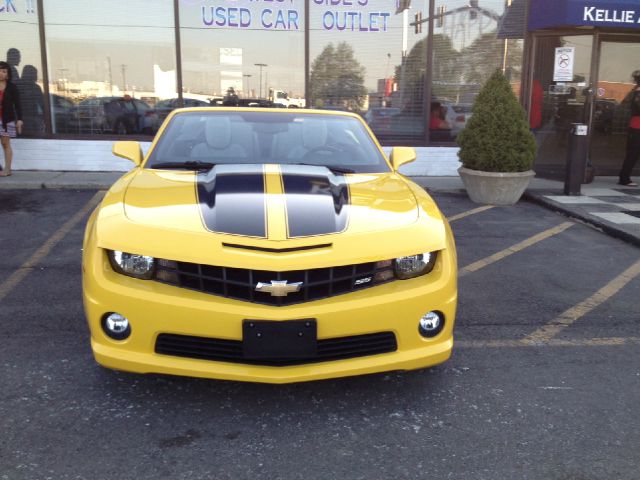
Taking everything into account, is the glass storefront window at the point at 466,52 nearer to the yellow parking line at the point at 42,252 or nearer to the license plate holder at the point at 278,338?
the yellow parking line at the point at 42,252

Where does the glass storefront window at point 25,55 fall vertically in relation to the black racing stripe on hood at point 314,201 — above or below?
above

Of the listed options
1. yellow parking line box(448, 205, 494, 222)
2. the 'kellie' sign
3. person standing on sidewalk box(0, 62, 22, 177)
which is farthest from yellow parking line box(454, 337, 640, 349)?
person standing on sidewalk box(0, 62, 22, 177)

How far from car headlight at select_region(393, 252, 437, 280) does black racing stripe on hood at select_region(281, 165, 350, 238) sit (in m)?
0.34

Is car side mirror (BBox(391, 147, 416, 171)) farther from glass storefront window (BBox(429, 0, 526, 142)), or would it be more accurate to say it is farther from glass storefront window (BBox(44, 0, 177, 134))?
glass storefront window (BBox(44, 0, 177, 134))

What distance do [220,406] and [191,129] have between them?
7.07 feet

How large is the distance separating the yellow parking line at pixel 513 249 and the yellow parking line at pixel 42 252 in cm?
377

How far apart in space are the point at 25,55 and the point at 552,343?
10.2 meters

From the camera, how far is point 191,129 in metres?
4.56

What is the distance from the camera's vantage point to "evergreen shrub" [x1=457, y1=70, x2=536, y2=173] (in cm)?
875

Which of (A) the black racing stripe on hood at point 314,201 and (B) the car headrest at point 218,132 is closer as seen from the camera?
(A) the black racing stripe on hood at point 314,201

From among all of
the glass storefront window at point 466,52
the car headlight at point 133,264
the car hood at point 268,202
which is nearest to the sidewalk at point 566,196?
the glass storefront window at point 466,52

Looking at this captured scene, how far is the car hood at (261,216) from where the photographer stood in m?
3.03

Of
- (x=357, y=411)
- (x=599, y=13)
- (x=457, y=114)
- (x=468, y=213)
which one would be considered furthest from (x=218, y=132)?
(x=457, y=114)

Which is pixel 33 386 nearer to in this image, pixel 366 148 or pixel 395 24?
pixel 366 148
